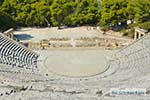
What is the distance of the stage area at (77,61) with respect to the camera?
3925cm

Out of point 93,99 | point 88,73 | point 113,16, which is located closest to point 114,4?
point 113,16

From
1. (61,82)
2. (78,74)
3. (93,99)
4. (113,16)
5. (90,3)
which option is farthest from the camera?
(90,3)

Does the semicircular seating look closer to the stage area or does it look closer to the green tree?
the stage area

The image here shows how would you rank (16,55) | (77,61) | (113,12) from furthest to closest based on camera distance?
(113,12)
(77,61)
(16,55)

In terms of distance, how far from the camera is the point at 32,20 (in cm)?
5575

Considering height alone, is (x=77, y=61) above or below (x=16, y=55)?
below

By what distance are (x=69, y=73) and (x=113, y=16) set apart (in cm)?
1865

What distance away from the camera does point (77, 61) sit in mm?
42250

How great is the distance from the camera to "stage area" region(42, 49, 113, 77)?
39250 millimetres

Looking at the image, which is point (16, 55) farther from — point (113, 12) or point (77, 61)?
point (113, 12)

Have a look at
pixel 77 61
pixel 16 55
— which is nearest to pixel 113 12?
pixel 77 61

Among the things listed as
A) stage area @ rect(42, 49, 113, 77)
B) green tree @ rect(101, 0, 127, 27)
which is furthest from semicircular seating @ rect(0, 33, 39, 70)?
green tree @ rect(101, 0, 127, 27)

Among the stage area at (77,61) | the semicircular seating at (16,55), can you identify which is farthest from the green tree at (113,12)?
the semicircular seating at (16,55)

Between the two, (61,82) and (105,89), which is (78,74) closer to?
(61,82)
